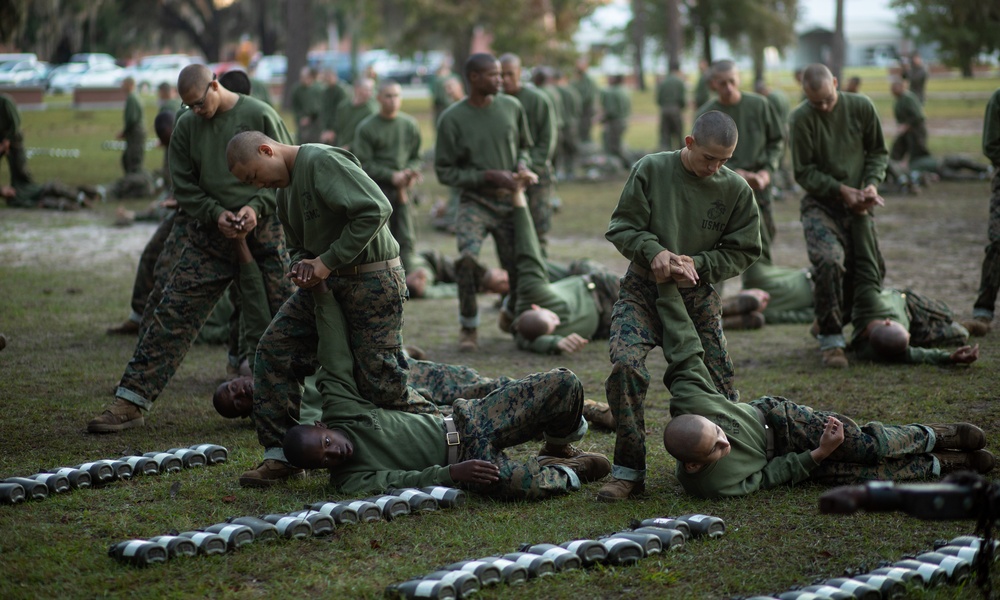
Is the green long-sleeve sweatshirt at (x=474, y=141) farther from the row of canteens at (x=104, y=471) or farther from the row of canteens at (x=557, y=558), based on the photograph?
the row of canteens at (x=557, y=558)

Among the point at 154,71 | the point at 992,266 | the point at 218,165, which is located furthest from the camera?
the point at 154,71

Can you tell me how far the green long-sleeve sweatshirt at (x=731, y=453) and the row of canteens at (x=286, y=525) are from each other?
126 cm

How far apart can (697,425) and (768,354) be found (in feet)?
13.2

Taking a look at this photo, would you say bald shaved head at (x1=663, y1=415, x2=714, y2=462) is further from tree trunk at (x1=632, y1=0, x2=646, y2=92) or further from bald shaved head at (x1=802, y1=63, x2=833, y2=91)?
tree trunk at (x1=632, y1=0, x2=646, y2=92)

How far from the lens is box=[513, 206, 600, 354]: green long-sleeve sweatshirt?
941cm

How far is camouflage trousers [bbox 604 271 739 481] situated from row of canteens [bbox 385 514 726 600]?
1.86ft

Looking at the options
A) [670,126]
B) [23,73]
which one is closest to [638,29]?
[670,126]

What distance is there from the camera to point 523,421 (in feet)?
18.8

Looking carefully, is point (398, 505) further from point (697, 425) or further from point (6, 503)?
point (6, 503)

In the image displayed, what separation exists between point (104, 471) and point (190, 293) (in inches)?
66.7

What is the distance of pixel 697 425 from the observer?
522cm

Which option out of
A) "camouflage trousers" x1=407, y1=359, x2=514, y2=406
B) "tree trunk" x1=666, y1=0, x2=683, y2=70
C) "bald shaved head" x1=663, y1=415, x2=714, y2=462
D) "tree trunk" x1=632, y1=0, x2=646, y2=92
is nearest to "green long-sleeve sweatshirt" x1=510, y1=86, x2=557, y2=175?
"camouflage trousers" x1=407, y1=359, x2=514, y2=406

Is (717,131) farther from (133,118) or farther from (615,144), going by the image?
(615,144)

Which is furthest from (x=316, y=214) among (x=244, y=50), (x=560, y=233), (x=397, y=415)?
(x=244, y=50)
